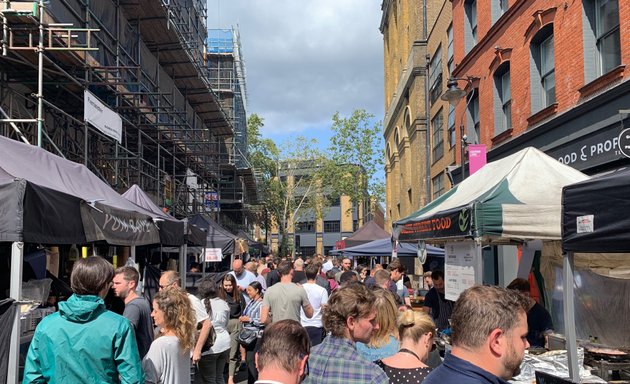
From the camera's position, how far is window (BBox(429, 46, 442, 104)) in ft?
91.5

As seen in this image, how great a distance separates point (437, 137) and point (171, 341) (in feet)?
82.6

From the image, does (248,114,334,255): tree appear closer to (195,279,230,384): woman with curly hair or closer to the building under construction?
the building under construction

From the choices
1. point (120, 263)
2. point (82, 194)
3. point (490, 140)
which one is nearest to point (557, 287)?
point (82, 194)

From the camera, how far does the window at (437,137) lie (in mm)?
27547

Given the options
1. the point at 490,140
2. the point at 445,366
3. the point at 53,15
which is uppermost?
the point at 53,15

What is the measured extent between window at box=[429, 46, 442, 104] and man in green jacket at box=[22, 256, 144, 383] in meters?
25.3

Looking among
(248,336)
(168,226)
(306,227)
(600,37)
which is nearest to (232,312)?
(248,336)

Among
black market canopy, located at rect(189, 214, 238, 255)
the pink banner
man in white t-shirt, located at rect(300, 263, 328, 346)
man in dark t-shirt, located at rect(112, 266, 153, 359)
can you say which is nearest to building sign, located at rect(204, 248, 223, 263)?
black market canopy, located at rect(189, 214, 238, 255)

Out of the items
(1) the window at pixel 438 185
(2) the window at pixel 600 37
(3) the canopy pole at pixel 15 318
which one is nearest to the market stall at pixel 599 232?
(3) the canopy pole at pixel 15 318

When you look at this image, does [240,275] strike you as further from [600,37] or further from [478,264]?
[600,37]

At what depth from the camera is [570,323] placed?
4613 millimetres

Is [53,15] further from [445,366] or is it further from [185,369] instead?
[445,366]

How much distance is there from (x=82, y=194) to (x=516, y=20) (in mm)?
13227

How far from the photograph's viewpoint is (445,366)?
2.36 m
